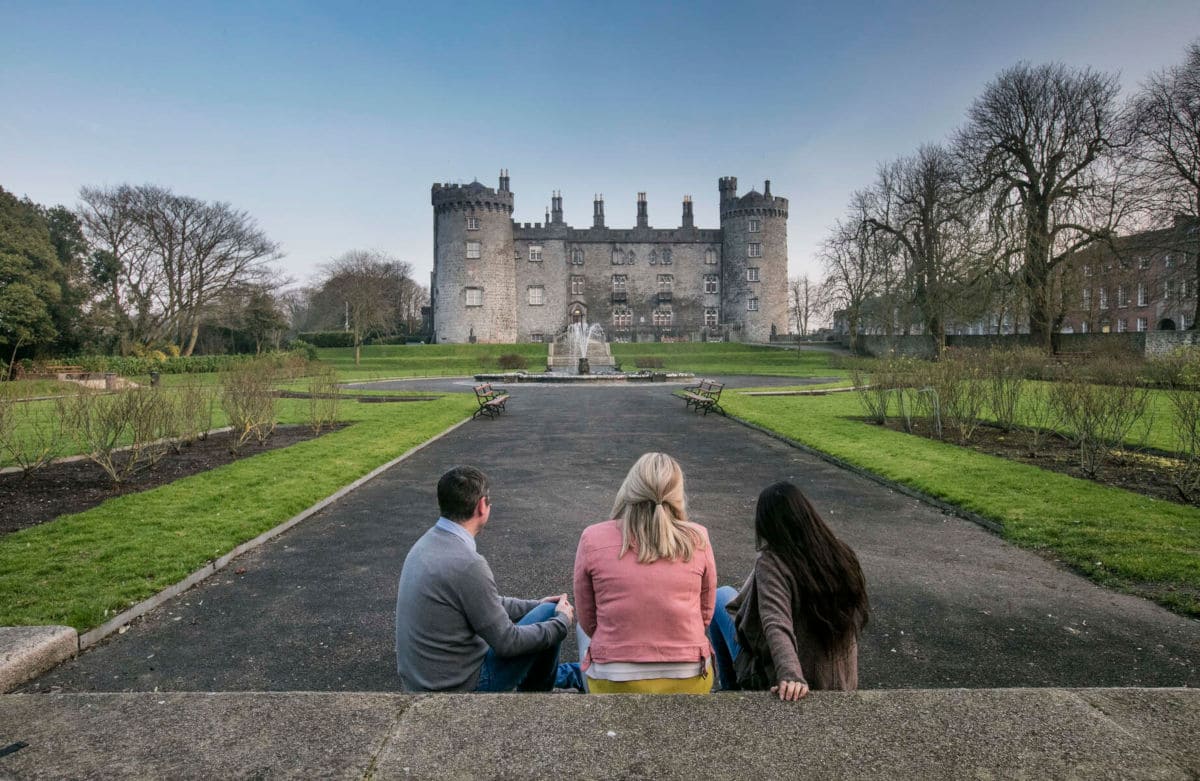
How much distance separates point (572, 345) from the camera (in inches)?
2125

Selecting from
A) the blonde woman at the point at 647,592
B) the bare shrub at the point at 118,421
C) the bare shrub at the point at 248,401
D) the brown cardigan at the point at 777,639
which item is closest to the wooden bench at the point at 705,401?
the bare shrub at the point at 248,401

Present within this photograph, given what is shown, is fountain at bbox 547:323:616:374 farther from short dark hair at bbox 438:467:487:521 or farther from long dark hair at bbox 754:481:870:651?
long dark hair at bbox 754:481:870:651

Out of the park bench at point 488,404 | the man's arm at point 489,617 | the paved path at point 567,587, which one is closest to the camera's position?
the man's arm at point 489,617

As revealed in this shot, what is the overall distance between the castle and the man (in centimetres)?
6357

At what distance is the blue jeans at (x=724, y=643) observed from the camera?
3.74 meters

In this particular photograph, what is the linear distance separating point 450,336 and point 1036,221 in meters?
47.6

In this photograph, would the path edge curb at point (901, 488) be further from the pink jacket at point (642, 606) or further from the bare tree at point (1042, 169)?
the bare tree at point (1042, 169)

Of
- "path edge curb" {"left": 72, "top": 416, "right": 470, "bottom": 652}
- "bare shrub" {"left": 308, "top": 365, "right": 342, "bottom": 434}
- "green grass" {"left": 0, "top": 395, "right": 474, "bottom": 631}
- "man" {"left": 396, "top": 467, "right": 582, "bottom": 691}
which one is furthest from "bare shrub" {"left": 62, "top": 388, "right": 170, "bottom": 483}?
"man" {"left": 396, "top": 467, "right": 582, "bottom": 691}

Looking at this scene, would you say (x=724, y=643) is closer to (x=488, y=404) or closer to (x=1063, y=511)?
(x=1063, y=511)

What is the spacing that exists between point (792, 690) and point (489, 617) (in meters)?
1.39

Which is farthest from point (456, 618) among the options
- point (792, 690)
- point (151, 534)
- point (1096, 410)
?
point (1096, 410)

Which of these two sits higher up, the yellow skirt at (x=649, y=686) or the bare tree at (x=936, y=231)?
the bare tree at (x=936, y=231)

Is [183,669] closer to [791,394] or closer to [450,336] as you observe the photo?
[791,394]

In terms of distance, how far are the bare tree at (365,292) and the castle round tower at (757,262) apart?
3432 centimetres
